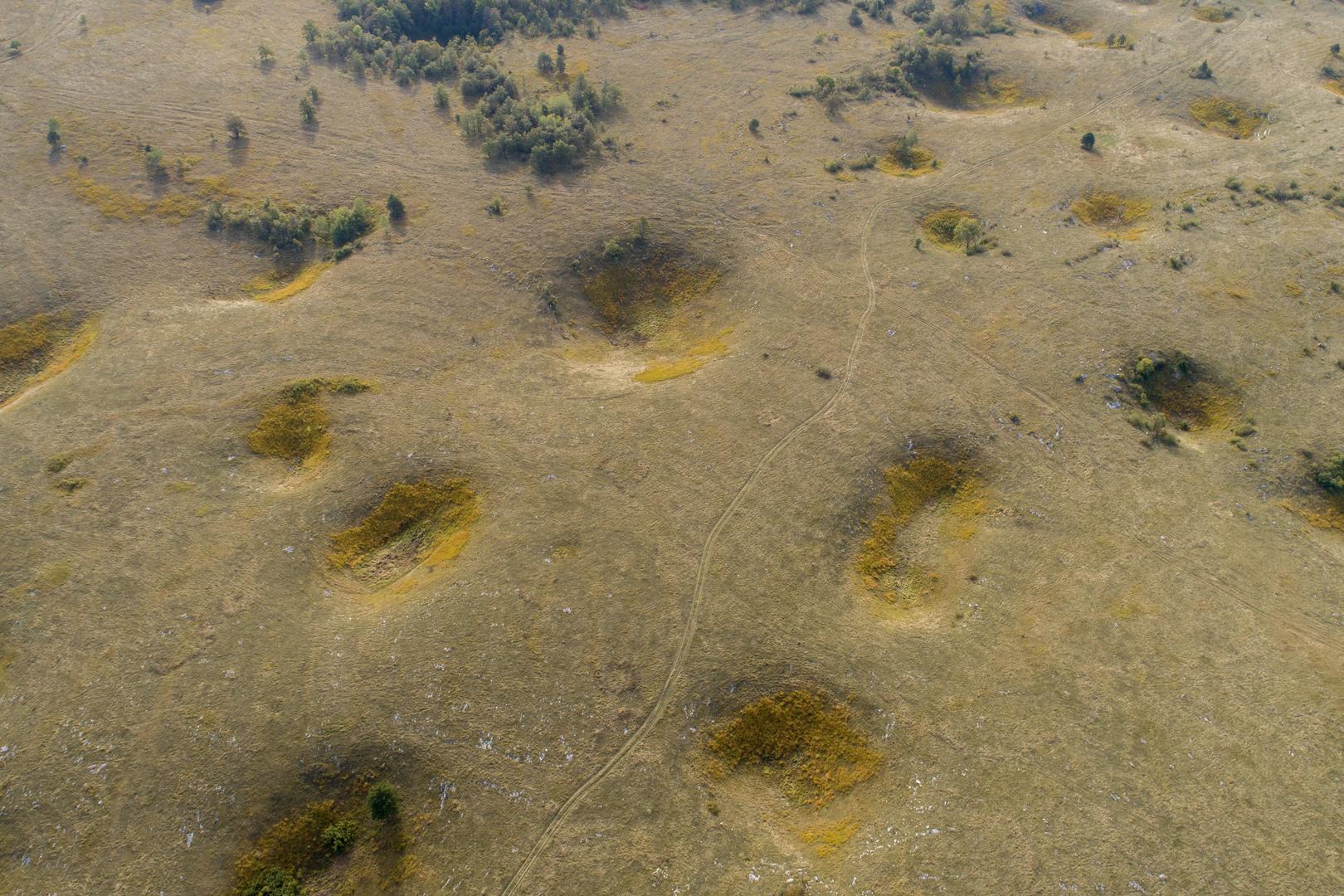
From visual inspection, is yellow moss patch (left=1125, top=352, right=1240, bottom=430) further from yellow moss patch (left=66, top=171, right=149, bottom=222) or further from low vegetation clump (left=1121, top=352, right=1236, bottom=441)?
yellow moss patch (left=66, top=171, right=149, bottom=222)

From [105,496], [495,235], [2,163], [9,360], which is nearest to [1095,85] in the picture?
[495,235]

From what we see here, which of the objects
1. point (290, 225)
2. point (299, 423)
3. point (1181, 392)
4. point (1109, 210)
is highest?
point (290, 225)

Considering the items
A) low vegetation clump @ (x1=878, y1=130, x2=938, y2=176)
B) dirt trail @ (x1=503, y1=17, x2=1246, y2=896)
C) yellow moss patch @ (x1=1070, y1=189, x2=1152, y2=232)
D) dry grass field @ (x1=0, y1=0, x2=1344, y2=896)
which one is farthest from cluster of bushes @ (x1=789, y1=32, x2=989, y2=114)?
yellow moss patch @ (x1=1070, y1=189, x2=1152, y2=232)

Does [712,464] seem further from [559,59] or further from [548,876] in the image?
[559,59]

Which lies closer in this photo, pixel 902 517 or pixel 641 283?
pixel 902 517

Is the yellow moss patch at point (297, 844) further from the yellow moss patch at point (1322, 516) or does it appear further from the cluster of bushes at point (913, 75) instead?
the cluster of bushes at point (913, 75)

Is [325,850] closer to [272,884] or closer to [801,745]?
[272,884]

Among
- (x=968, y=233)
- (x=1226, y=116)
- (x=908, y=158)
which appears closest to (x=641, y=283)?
(x=968, y=233)
